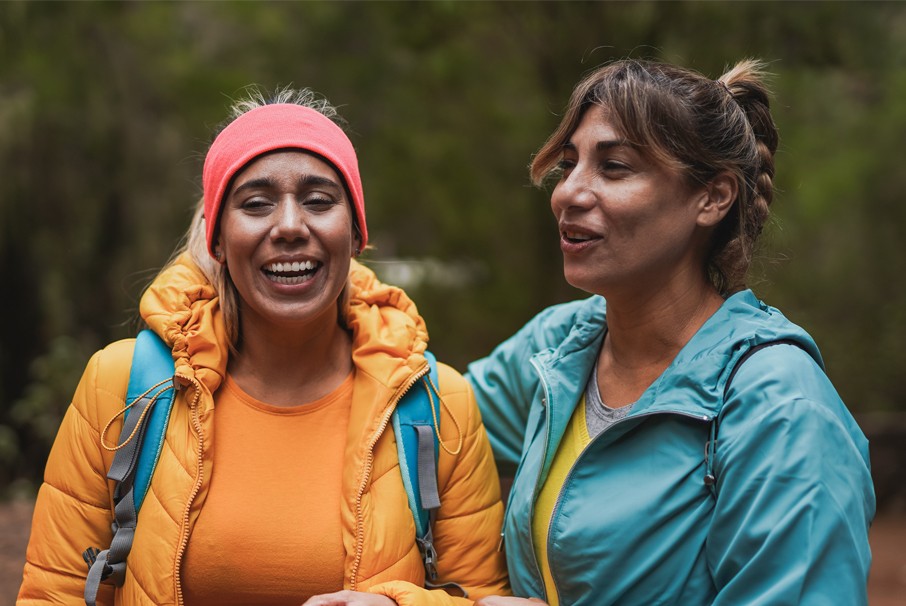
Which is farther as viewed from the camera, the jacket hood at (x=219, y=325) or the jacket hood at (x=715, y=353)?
the jacket hood at (x=219, y=325)

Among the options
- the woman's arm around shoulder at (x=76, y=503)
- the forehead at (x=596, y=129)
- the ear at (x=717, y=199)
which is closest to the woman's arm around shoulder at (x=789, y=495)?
the ear at (x=717, y=199)

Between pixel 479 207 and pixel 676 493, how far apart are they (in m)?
7.34

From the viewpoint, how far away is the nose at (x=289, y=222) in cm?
278

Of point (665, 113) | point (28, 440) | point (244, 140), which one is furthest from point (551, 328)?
point (28, 440)

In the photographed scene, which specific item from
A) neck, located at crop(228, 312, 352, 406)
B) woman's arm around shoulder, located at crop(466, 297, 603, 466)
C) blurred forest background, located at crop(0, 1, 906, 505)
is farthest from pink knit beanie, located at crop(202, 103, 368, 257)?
blurred forest background, located at crop(0, 1, 906, 505)

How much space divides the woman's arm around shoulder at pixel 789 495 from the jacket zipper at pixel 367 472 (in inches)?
35.3

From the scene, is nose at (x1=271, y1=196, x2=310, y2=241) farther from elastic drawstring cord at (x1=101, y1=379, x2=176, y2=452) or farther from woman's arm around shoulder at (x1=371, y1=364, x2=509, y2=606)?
woman's arm around shoulder at (x1=371, y1=364, x2=509, y2=606)

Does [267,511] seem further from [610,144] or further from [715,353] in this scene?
[610,144]

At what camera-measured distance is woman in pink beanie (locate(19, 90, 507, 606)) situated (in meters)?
2.75

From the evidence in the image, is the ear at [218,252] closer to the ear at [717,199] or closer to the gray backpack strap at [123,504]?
the gray backpack strap at [123,504]

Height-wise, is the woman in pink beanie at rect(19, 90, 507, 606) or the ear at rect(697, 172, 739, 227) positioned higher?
the ear at rect(697, 172, 739, 227)

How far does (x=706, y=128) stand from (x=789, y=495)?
1006 mm

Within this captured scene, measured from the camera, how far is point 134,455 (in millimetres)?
2729

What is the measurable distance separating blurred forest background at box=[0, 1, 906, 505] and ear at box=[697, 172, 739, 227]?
3.78m
